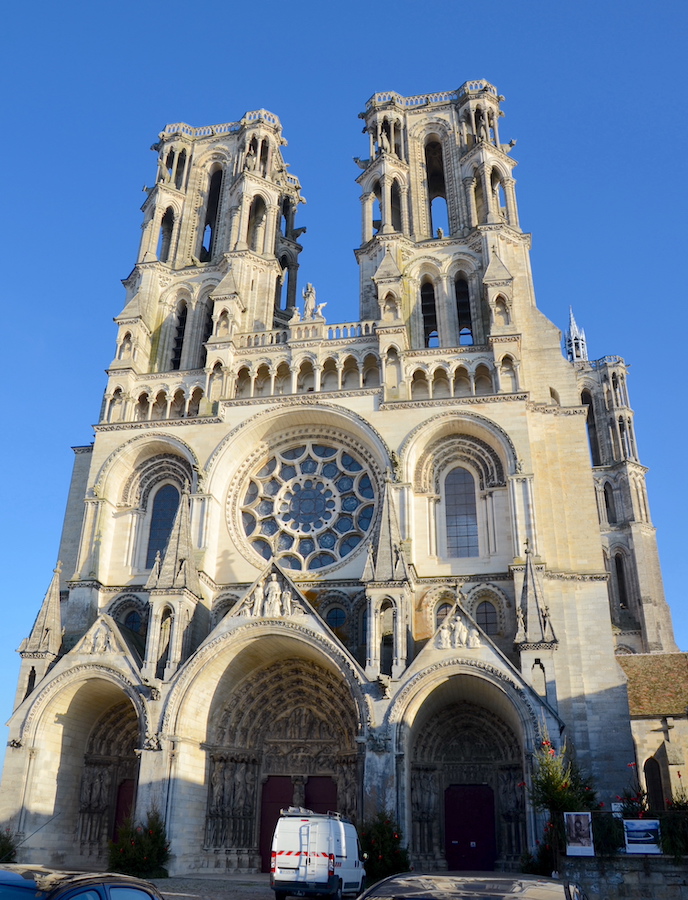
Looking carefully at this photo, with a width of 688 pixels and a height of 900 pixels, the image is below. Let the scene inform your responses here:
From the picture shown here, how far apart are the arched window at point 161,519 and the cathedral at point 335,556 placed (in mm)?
77

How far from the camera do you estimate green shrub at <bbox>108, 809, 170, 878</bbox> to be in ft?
64.2

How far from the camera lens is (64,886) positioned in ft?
18.0

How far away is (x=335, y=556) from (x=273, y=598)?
153 inches

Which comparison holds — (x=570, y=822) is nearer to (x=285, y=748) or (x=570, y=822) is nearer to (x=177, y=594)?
(x=285, y=748)

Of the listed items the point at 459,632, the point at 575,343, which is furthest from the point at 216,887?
the point at 575,343

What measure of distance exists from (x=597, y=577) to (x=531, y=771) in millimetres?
6743

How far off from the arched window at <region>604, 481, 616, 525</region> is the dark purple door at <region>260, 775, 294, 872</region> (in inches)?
1152

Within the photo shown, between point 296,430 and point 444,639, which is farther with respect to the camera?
point 296,430

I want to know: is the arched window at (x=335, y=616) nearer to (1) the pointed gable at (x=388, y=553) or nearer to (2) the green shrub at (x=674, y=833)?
(1) the pointed gable at (x=388, y=553)

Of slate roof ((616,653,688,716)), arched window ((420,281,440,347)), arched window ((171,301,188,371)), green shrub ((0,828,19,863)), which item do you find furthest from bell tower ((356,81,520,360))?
green shrub ((0,828,19,863))

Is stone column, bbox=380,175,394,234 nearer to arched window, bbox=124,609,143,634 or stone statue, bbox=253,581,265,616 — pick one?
stone statue, bbox=253,581,265,616

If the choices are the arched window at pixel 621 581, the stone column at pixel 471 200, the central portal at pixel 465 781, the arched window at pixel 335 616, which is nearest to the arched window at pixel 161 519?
the arched window at pixel 335 616

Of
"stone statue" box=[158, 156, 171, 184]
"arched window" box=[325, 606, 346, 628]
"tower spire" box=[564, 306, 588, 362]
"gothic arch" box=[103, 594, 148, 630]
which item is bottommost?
"arched window" box=[325, 606, 346, 628]

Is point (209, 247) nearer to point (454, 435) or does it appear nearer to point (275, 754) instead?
point (454, 435)
